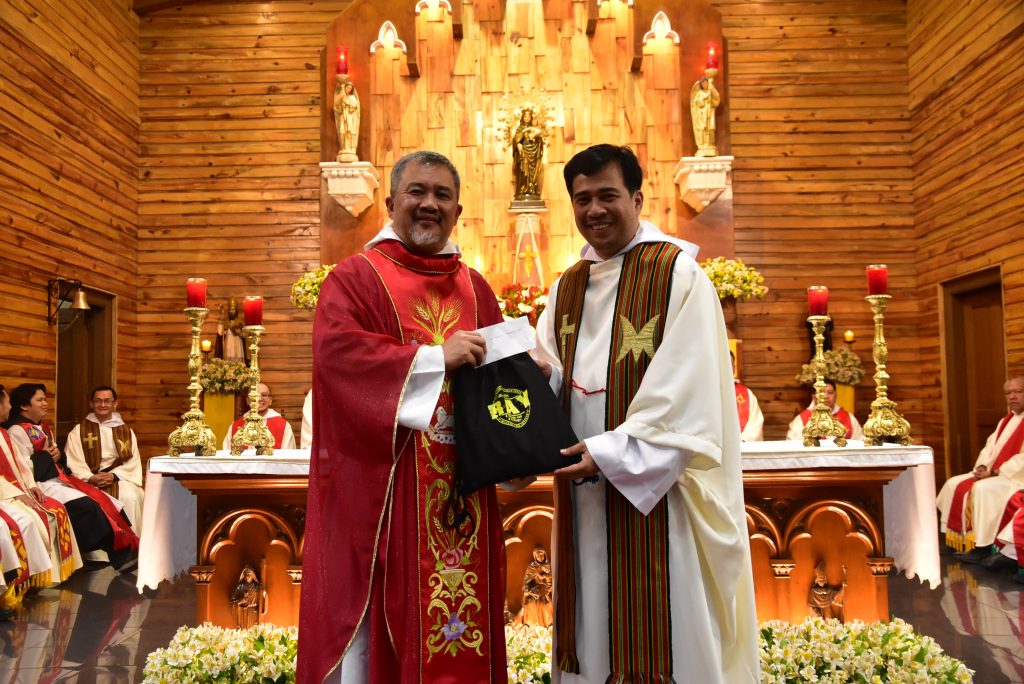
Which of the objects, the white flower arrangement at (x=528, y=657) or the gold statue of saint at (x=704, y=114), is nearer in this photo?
the white flower arrangement at (x=528, y=657)

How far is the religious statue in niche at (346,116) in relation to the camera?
7.90 meters

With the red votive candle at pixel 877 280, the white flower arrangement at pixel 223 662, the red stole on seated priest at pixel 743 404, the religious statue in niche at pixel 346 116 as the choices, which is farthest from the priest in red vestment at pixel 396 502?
the religious statue in niche at pixel 346 116

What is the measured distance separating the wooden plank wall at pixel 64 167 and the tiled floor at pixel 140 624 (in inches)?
90.8

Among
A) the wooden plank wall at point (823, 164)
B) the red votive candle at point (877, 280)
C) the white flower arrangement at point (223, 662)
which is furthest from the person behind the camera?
the wooden plank wall at point (823, 164)

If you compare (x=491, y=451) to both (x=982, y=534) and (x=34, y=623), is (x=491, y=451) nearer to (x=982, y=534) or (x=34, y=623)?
(x=34, y=623)

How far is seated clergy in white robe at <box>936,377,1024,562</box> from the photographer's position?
269 inches

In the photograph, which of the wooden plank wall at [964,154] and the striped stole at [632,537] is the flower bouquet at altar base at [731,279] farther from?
the striped stole at [632,537]

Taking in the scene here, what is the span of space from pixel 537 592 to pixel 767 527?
3.78 feet

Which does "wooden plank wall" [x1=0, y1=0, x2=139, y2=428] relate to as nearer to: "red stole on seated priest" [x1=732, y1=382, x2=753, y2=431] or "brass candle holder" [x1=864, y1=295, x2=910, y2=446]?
"red stole on seated priest" [x1=732, y1=382, x2=753, y2=431]

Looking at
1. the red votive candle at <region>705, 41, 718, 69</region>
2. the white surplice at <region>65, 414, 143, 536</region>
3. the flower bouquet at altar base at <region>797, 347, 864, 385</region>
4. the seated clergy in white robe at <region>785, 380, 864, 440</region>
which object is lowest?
the white surplice at <region>65, 414, 143, 536</region>

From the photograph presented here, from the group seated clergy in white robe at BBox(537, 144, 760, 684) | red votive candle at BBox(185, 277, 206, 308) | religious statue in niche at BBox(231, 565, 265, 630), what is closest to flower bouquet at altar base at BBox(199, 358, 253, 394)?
red votive candle at BBox(185, 277, 206, 308)

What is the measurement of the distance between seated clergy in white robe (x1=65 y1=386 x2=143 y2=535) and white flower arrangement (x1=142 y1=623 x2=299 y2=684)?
4.77 meters

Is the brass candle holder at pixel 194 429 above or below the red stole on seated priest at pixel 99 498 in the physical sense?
above

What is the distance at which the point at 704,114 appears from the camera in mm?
7836
